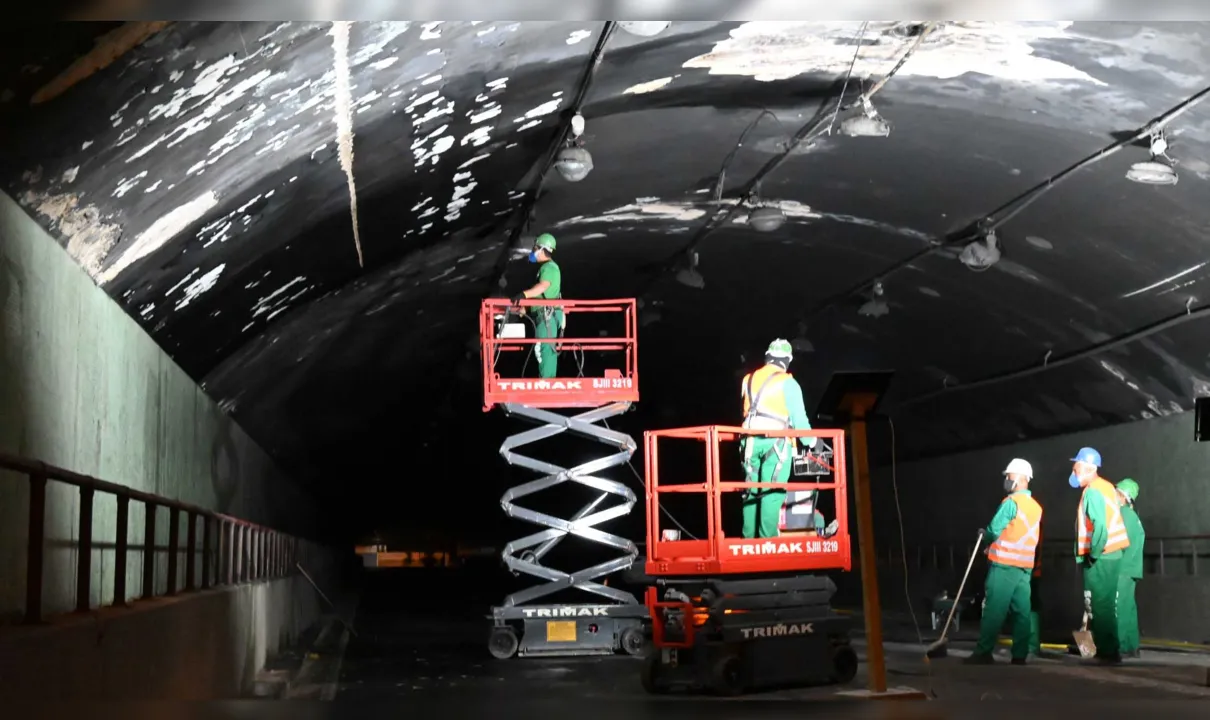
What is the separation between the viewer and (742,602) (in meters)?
10.1

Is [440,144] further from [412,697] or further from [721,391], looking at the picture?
[721,391]

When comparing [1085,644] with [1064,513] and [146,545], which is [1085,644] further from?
→ [146,545]

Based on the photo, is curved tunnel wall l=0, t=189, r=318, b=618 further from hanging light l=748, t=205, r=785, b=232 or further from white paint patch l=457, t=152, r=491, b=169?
hanging light l=748, t=205, r=785, b=232

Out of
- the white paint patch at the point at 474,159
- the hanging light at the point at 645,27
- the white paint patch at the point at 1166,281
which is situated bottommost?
the white paint patch at the point at 1166,281

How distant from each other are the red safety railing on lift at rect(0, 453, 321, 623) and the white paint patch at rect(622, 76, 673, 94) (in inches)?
203

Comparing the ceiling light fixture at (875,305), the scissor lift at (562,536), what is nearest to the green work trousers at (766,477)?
the scissor lift at (562,536)

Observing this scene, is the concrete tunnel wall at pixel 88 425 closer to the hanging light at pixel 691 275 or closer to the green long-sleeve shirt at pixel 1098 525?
the hanging light at pixel 691 275

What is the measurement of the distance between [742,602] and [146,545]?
412 cm

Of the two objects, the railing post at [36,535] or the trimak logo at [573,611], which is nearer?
the railing post at [36,535]

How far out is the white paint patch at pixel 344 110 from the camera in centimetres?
824

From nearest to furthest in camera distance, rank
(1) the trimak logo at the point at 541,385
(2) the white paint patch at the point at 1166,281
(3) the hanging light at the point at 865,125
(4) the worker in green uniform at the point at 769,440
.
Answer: (4) the worker in green uniform at the point at 769,440, (3) the hanging light at the point at 865,125, (1) the trimak logo at the point at 541,385, (2) the white paint patch at the point at 1166,281

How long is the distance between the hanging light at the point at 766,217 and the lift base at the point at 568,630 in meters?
5.32

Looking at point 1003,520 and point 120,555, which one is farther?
point 1003,520

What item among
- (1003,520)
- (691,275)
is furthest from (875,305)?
(1003,520)
